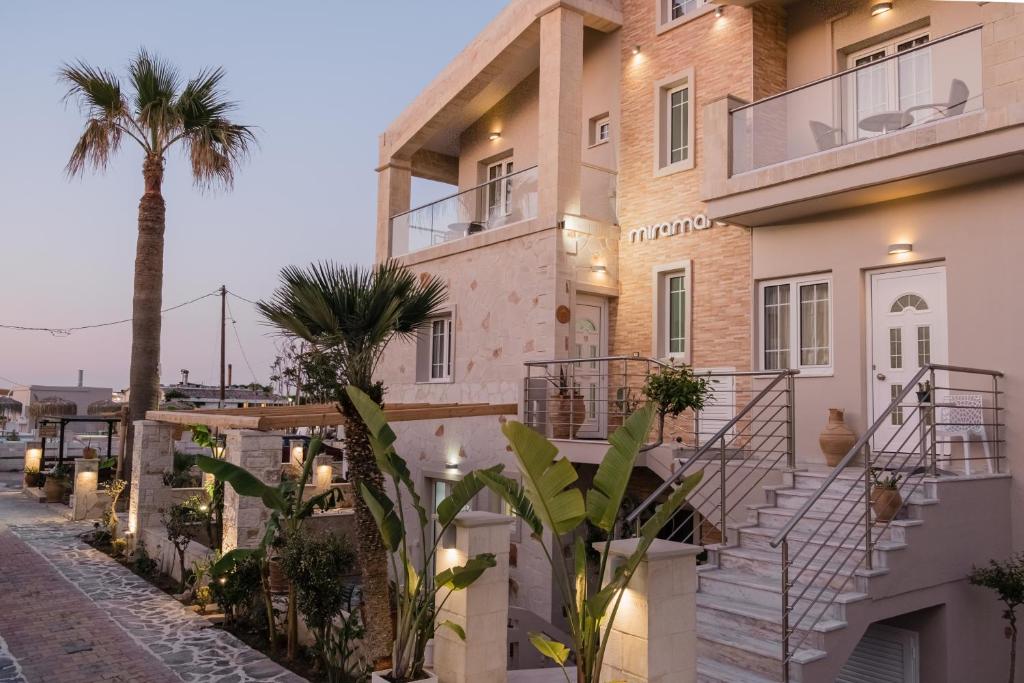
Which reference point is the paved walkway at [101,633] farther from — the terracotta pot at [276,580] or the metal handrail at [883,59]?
the metal handrail at [883,59]

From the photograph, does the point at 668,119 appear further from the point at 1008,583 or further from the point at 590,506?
the point at 590,506

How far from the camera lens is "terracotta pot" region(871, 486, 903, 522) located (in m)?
8.18

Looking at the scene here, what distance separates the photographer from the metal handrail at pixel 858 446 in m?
6.77

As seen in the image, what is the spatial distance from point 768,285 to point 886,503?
487 centimetres

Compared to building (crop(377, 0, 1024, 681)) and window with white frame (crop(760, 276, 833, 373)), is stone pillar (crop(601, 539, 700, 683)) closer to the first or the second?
building (crop(377, 0, 1024, 681))

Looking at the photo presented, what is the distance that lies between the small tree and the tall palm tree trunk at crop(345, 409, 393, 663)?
6247mm

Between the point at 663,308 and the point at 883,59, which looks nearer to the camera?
the point at 883,59

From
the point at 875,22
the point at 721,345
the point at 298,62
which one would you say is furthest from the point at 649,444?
the point at 298,62

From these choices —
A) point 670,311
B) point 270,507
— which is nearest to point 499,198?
point 670,311

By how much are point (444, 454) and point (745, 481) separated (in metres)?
6.90

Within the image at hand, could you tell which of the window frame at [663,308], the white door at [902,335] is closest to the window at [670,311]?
the window frame at [663,308]

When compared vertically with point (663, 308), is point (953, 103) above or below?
above

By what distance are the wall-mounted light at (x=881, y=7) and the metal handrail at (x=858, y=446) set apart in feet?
Result: 19.2

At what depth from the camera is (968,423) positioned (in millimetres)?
9383
